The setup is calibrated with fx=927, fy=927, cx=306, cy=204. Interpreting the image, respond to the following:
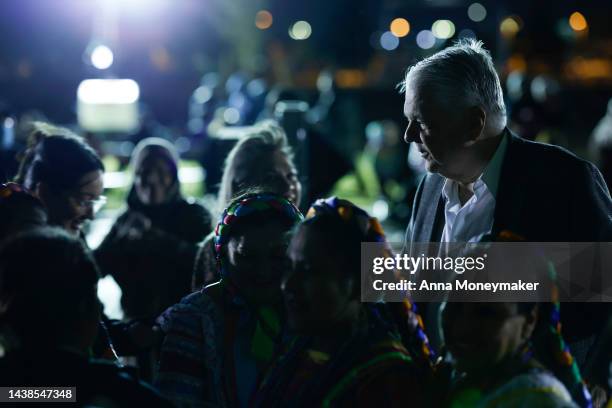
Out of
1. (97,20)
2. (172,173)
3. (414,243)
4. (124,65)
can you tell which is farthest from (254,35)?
(414,243)

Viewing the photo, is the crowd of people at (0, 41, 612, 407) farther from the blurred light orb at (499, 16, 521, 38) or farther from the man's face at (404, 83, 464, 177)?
the blurred light orb at (499, 16, 521, 38)

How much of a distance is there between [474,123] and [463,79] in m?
0.16

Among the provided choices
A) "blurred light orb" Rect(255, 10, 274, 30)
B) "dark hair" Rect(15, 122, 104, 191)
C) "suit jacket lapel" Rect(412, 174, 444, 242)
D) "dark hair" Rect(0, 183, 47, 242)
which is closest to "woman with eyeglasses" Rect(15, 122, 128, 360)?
"dark hair" Rect(15, 122, 104, 191)

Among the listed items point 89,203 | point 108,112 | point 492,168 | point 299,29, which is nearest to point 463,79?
point 492,168

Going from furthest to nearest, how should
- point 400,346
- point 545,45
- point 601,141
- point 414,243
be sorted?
1. point 545,45
2. point 601,141
3. point 414,243
4. point 400,346

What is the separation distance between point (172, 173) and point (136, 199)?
0.27m

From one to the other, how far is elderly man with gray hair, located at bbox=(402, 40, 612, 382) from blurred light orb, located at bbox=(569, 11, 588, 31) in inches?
1506

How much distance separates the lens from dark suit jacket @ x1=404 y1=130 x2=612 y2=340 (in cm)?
305

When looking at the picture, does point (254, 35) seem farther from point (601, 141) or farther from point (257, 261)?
point (257, 261)

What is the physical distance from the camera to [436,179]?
364 cm

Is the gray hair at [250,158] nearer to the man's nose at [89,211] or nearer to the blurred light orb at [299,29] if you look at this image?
the man's nose at [89,211]

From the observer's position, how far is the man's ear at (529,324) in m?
2.37

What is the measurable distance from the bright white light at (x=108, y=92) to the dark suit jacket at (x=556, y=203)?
15111 millimetres

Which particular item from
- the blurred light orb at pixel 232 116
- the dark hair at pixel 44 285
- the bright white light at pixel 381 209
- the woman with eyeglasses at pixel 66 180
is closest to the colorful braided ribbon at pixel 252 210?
the dark hair at pixel 44 285
